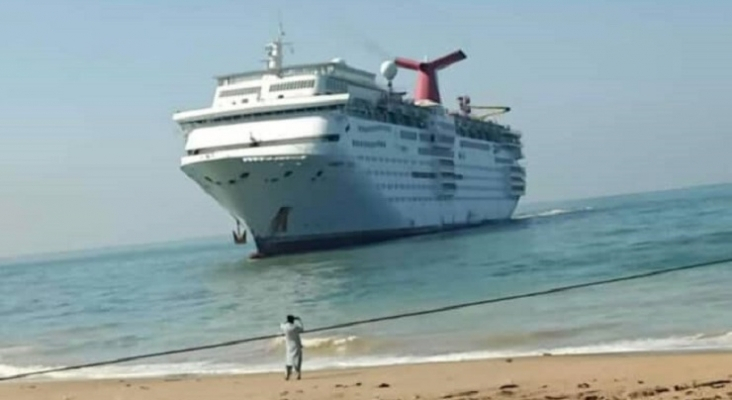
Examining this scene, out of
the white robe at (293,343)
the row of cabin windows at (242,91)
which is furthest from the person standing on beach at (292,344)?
the row of cabin windows at (242,91)

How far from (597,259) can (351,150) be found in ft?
56.2

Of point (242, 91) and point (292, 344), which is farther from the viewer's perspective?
point (242, 91)

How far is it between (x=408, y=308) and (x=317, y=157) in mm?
25030

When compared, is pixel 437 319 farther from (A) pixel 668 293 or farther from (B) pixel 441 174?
(B) pixel 441 174

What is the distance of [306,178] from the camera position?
49.2 metres

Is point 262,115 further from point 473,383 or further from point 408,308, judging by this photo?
point 473,383

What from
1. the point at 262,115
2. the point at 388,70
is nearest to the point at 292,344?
the point at 262,115

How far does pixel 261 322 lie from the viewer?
2514cm

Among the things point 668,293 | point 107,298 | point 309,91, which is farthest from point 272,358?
point 309,91

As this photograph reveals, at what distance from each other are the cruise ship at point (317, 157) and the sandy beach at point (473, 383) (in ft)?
115

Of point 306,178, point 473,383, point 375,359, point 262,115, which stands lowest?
point 375,359

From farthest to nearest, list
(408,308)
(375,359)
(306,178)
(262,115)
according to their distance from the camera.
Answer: (262,115), (306,178), (408,308), (375,359)

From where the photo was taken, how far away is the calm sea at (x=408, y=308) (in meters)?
15.8

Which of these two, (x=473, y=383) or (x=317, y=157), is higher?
(x=317, y=157)
